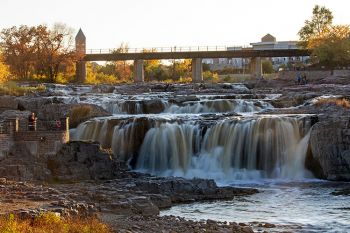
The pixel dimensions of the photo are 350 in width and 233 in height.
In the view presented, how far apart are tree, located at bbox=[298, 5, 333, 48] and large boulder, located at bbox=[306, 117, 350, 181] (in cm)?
5831

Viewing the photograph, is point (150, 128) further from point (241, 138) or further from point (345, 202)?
point (345, 202)

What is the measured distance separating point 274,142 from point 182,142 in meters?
4.84

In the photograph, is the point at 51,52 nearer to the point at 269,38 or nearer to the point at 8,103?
the point at 8,103

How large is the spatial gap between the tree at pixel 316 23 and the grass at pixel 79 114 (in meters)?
53.2

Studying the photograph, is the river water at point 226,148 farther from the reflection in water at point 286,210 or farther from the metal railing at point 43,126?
the metal railing at point 43,126

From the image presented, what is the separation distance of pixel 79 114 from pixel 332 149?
1610 cm

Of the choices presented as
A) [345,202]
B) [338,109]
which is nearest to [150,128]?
[338,109]

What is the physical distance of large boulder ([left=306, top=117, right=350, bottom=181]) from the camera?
35.6 m

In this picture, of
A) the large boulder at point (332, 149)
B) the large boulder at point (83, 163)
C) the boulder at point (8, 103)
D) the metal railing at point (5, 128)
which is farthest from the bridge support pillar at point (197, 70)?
the metal railing at point (5, 128)

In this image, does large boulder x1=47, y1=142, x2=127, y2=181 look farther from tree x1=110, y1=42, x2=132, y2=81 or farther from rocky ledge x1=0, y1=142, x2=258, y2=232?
tree x1=110, y1=42, x2=132, y2=81

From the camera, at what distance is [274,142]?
1499 inches

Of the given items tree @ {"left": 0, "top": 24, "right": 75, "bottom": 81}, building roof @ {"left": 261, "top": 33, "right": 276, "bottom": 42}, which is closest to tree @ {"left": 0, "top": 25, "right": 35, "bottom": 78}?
tree @ {"left": 0, "top": 24, "right": 75, "bottom": 81}

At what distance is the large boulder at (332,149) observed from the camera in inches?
1400

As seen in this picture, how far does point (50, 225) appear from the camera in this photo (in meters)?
19.3
